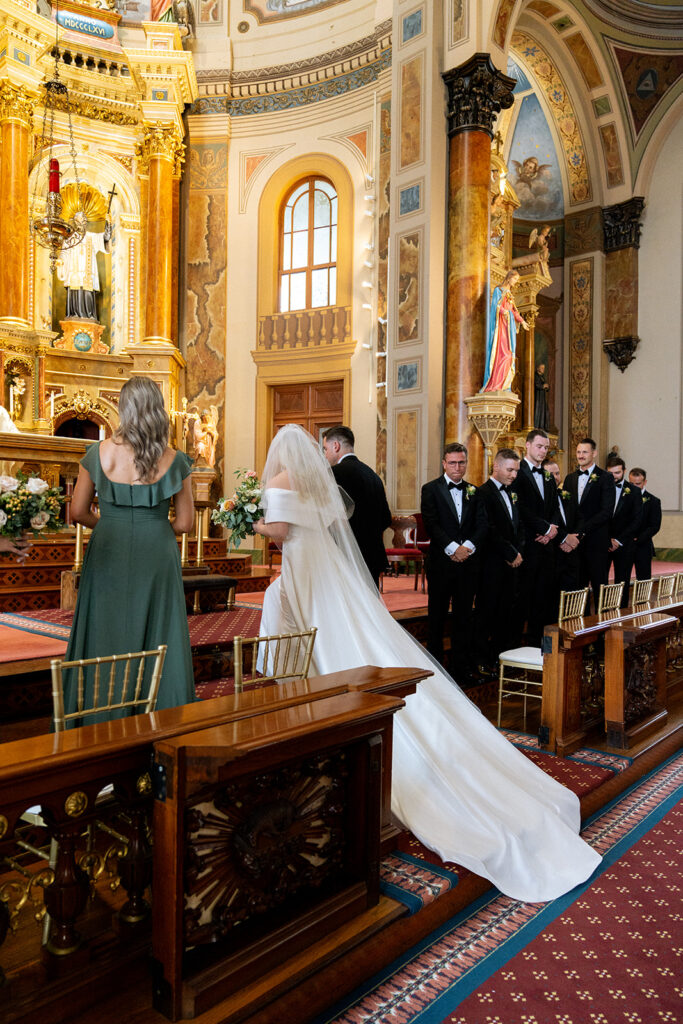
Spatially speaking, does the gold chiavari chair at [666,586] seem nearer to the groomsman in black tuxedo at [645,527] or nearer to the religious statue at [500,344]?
the groomsman in black tuxedo at [645,527]

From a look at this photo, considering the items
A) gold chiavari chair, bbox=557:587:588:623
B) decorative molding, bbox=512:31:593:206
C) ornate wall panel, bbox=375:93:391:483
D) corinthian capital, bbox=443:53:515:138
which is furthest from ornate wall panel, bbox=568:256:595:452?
gold chiavari chair, bbox=557:587:588:623

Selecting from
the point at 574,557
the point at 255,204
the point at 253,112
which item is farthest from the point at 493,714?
the point at 253,112

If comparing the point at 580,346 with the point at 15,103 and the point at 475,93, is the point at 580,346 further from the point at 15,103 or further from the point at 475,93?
the point at 15,103

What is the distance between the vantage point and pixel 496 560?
568 cm

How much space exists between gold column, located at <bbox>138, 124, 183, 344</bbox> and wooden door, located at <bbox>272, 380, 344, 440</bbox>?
223cm

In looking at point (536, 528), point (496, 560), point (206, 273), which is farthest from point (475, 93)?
point (496, 560)

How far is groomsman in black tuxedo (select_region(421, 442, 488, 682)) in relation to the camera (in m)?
5.38

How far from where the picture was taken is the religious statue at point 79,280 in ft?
43.3

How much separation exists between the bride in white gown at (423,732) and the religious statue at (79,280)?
10969mm

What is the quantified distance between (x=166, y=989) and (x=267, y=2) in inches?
616

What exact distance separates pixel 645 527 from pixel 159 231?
9.61 metres

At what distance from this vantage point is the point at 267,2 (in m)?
13.5

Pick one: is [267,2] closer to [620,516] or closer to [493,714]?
[620,516]

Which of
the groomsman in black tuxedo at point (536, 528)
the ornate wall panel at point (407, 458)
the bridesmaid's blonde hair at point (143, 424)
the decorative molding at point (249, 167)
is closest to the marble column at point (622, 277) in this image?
the ornate wall panel at point (407, 458)
